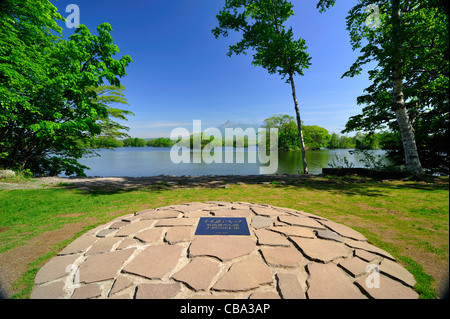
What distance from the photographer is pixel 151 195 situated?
5.64m

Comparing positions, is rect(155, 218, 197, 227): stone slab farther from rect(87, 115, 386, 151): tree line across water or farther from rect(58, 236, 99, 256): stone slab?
rect(87, 115, 386, 151): tree line across water

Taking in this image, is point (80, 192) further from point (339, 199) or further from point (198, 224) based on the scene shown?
point (339, 199)

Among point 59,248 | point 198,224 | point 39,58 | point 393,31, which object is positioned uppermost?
point 393,31

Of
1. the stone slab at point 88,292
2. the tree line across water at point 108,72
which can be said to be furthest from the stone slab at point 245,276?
the tree line across water at point 108,72

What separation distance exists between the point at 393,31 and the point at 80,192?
543 inches

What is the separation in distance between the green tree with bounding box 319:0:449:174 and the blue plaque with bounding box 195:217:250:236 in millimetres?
5792

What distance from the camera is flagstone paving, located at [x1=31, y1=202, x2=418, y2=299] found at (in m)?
1.53

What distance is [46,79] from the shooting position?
655 centimetres

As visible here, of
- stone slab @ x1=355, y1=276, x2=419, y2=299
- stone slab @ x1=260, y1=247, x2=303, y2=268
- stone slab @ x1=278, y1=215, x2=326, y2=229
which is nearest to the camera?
stone slab @ x1=355, y1=276, x2=419, y2=299

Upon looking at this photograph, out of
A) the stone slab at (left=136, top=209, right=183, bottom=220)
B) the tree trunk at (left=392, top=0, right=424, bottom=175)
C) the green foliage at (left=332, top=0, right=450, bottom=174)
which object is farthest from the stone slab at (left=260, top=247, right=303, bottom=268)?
the tree trunk at (left=392, top=0, right=424, bottom=175)

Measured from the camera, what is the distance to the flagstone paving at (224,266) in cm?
153

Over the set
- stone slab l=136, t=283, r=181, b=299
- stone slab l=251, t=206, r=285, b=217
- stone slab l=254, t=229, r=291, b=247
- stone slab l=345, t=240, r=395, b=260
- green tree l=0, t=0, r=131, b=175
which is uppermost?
green tree l=0, t=0, r=131, b=175

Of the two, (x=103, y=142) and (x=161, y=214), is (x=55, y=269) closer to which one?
(x=161, y=214)
